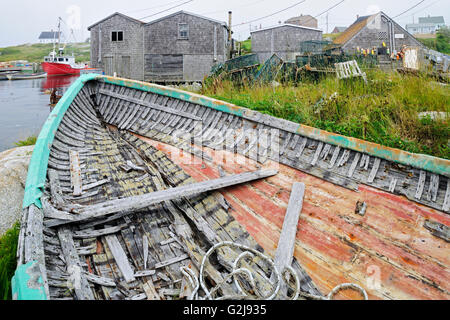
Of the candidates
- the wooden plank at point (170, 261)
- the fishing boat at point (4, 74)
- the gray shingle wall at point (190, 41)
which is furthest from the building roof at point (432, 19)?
the wooden plank at point (170, 261)

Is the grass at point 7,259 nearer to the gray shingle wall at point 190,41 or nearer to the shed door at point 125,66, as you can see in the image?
the gray shingle wall at point 190,41

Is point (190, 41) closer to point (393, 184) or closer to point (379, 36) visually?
point (379, 36)

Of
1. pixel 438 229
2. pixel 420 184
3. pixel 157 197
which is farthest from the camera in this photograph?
pixel 157 197

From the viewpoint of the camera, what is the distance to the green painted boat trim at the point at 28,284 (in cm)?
189

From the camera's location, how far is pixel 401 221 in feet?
9.33

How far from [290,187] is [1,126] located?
1300 cm

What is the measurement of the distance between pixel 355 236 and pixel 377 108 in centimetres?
247

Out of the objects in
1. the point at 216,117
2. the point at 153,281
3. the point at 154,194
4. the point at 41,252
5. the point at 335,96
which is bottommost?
the point at 153,281

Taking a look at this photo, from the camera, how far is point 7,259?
3051mm

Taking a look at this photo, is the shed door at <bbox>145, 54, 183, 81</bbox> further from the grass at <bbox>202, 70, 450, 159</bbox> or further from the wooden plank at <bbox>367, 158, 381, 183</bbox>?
the wooden plank at <bbox>367, 158, 381, 183</bbox>

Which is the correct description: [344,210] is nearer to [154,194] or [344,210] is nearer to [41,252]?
[154,194]

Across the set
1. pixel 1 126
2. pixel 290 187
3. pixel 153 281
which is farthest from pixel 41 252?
pixel 1 126

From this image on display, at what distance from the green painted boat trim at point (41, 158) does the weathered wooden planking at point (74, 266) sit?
38cm

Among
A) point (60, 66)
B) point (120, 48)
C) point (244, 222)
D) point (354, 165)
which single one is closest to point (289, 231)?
point (244, 222)
